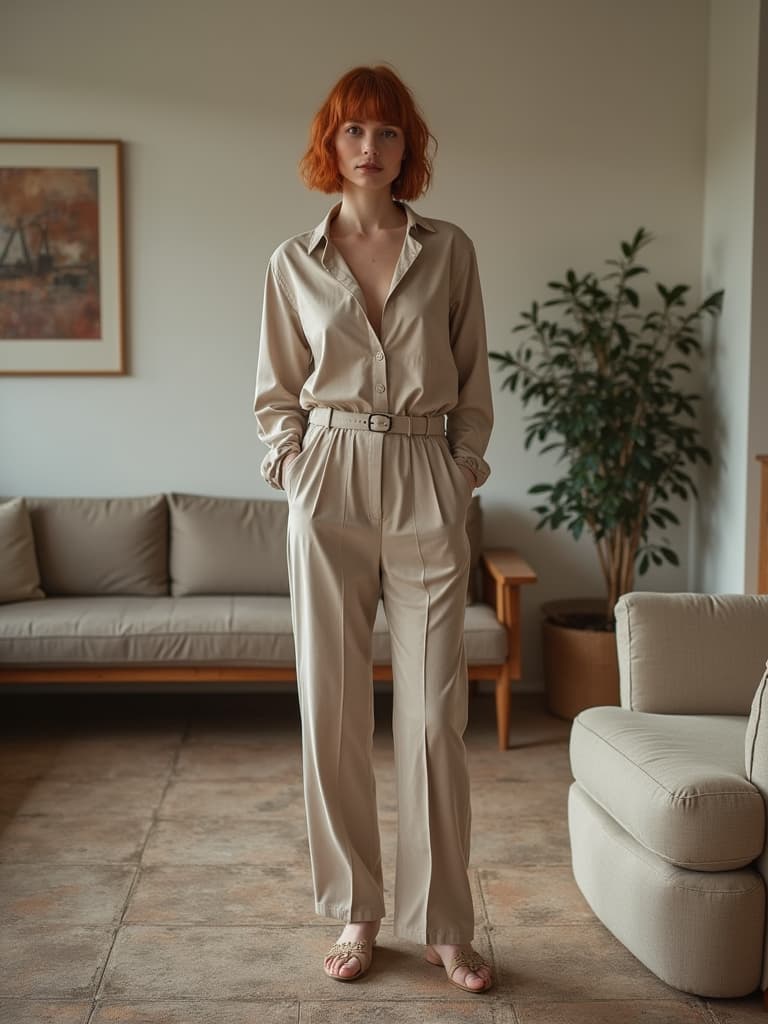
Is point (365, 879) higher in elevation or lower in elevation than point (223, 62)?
lower

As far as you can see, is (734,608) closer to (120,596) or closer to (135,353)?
(120,596)

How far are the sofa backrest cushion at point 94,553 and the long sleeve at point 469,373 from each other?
2.18 metres

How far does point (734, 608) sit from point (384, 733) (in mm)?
1755

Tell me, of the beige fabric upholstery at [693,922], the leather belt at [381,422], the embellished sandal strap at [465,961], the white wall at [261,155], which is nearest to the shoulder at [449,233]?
the leather belt at [381,422]

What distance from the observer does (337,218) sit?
234 cm

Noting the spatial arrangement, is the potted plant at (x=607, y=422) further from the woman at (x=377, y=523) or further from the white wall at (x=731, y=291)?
the woman at (x=377, y=523)

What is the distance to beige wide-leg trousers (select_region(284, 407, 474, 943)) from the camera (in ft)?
7.18

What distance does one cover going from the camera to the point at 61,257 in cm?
439

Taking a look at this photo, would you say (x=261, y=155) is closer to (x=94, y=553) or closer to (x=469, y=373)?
(x=94, y=553)

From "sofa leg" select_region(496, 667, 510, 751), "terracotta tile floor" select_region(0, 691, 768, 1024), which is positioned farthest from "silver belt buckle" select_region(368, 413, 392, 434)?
"sofa leg" select_region(496, 667, 510, 751)

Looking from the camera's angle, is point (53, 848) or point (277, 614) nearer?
point (53, 848)

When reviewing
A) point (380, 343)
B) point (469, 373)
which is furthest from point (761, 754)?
point (380, 343)

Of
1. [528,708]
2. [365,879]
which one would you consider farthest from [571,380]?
[365,879]

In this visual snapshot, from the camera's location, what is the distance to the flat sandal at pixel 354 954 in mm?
2244
